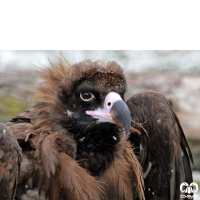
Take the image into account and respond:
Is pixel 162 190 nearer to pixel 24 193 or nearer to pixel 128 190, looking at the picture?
pixel 128 190

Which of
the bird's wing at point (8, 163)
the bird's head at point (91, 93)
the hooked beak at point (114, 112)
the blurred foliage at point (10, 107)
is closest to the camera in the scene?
the bird's wing at point (8, 163)

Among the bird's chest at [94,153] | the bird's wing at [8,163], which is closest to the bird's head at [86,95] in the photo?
the bird's chest at [94,153]

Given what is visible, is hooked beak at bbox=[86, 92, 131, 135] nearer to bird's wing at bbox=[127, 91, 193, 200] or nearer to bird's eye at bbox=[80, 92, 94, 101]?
bird's eye at bbox=[80, 92, 94, 101]

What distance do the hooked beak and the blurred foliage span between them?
361cm

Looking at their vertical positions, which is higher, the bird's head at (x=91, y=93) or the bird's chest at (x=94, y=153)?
the bird's head at (x=91, y=93)

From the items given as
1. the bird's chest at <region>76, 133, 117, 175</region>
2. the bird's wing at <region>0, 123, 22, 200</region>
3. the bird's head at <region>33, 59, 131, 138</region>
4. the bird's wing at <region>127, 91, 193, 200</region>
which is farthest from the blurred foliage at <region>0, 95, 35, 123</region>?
the bird's wing at <region>0, 123, 22, 200</region>

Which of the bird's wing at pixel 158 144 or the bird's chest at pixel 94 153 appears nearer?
the bird's chest at pixel 94 153

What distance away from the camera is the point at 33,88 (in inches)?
109

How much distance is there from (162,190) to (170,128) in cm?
70

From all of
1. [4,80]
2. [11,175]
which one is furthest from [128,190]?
[4,80]

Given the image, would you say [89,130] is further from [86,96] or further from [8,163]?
[8,163]

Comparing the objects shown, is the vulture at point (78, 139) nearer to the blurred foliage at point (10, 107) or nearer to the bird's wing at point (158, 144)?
the bird's wing at point (158, 144)

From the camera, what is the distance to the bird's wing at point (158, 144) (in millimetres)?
3039

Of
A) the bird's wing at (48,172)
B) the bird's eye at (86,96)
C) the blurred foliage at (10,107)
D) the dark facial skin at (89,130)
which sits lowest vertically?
the bird's wing at (48,172)
